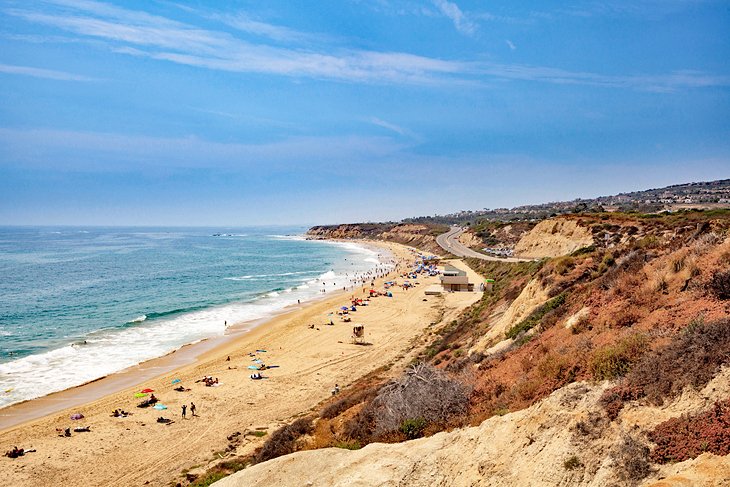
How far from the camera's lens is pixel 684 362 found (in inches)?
271

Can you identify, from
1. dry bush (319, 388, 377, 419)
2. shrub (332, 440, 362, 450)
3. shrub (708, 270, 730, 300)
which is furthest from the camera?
dry bush (319, 388, 377, 419)

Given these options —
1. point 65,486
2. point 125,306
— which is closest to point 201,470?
point 65,486

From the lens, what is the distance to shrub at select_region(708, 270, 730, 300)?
29.7ft

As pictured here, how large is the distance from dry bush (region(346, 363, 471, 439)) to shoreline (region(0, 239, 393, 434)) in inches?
741

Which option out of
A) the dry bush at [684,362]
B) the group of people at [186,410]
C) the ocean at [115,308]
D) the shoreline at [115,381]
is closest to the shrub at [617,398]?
the dry bush at [684,362]

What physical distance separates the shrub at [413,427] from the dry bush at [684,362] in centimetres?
451

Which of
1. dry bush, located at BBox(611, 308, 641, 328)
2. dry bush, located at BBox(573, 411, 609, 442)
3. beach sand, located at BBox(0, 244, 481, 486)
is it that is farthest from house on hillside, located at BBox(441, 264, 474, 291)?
dry bush, located at BBox(573, 411, 609, 442)

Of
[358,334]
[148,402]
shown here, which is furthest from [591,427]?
[358,334]

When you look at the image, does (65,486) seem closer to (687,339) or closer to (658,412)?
(658,412)

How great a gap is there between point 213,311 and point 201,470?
3167cm

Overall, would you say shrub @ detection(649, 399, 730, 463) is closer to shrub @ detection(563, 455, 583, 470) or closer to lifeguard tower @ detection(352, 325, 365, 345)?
shrub @ detection(563, 455, 583, 470)

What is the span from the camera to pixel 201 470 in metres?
15.0

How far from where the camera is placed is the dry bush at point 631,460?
5.61 m

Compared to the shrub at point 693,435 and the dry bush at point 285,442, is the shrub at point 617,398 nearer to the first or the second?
the shrub at point 693,435
